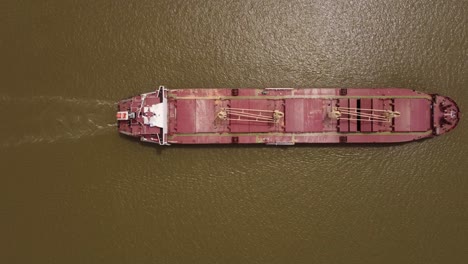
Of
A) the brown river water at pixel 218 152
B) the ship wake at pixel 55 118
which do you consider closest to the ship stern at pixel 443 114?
the brown river water at pixel 218 152

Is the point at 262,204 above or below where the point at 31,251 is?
above

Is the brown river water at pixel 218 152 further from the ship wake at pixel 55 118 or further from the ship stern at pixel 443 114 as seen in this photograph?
the ship stern at pixel 443 114

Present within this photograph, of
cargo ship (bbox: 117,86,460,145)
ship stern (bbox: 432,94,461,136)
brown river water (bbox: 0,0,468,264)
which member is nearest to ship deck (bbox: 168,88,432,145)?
cargo ship (bbox: 117,86,460,145)

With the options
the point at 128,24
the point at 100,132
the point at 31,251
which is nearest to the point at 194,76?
the point at 128,24

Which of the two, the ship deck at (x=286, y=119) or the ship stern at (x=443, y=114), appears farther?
the ship stern at (x=443, y=114)

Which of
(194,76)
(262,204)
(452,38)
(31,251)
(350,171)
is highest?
(452,38)

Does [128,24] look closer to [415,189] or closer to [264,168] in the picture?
[264,168]
